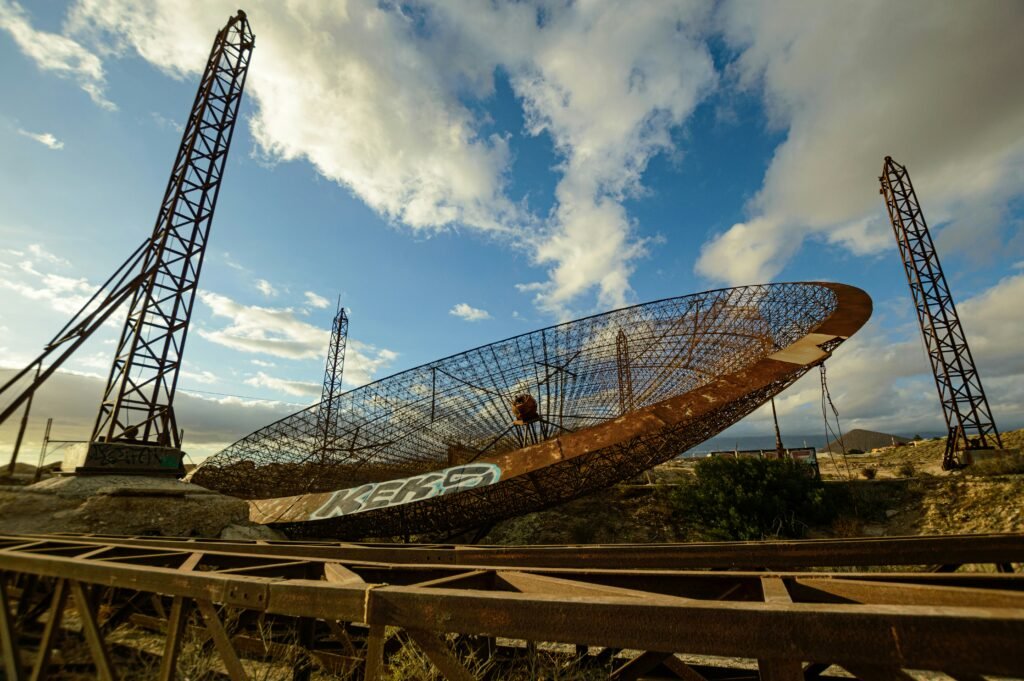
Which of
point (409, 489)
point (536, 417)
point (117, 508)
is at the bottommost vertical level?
point (117, 508)

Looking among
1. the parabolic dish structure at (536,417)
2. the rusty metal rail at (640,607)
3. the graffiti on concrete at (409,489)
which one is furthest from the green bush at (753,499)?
the rusty metal rail at (640,607)

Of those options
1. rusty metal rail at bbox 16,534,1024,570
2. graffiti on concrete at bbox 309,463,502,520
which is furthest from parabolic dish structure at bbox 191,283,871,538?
rusty metal rail at bbox 16,534,1024,570

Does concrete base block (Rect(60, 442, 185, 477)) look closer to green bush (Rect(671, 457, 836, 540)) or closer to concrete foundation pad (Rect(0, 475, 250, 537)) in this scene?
concrete foundation pad (Rect(0, 475, 250, 537))

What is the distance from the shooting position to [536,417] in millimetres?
20641

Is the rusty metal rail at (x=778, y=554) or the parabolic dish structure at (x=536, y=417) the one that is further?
the parabolic dish structure at (x=536, y=417)

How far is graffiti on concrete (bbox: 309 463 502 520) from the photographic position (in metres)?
14.9

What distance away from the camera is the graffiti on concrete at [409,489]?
14891mm

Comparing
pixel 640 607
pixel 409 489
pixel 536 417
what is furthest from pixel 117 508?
pixel 640 607

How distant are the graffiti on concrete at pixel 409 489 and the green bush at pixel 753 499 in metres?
13.5

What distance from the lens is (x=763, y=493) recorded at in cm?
2302

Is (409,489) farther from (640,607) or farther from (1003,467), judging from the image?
(1003,467)

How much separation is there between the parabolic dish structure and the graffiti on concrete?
52 millimetres

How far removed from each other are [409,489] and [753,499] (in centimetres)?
1635

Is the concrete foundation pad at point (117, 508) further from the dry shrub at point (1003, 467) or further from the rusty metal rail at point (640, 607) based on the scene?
the dry shrub at point (1003, 467)
